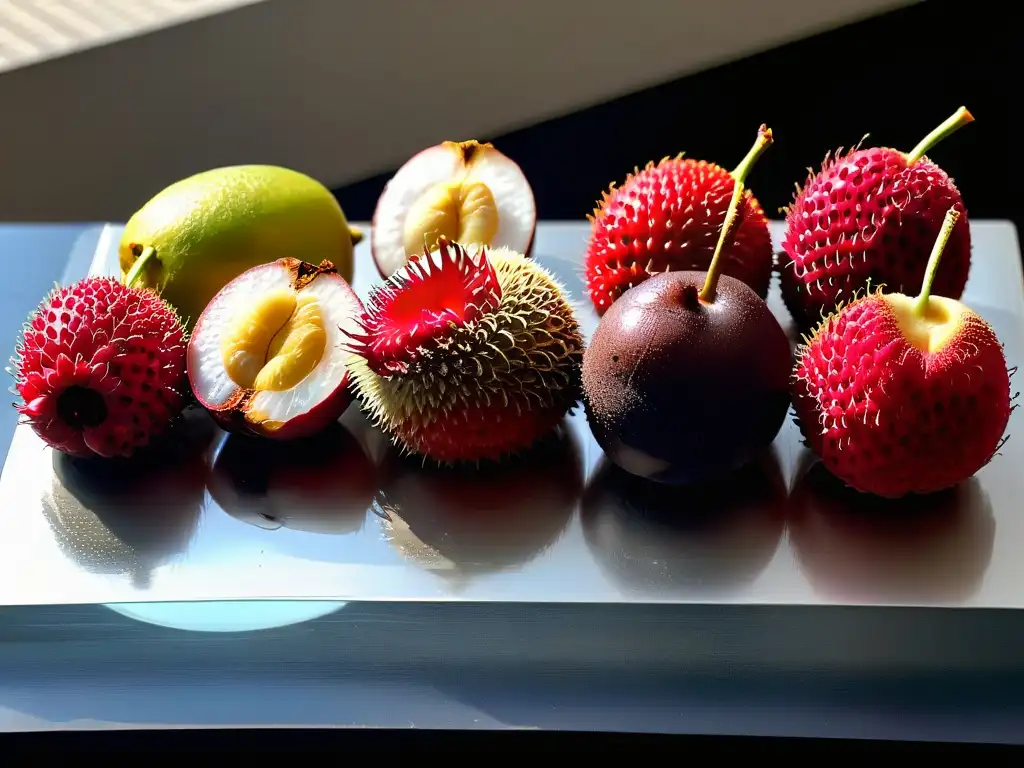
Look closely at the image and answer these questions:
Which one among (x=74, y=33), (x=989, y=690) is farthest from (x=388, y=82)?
(x=989, y=690)

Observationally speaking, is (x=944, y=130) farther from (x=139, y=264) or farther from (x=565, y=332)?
(x=139, y=264)

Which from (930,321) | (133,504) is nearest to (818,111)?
(930,321)

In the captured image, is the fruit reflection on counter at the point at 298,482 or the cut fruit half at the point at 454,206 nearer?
the fruit reflection on counter at the point at 298,482

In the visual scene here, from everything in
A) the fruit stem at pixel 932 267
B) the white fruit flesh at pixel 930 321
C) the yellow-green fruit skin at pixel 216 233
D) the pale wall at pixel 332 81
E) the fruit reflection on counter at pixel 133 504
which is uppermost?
the pale wall at pixel 332 81

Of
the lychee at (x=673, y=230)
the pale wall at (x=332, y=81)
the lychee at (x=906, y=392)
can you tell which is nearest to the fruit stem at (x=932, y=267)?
the lychee at (x=906, y=392)

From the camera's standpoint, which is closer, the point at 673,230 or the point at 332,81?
the point at 673,230

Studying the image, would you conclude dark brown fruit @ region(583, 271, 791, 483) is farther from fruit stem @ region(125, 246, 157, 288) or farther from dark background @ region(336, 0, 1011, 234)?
dark background @ region(336, 0, 1011, 234)

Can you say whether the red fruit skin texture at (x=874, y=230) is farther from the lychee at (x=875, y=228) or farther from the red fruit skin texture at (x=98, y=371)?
the red fruit skin texture at (x=98, y=371)
